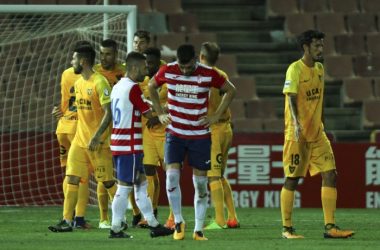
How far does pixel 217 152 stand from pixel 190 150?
5.24ft

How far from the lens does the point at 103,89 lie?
325 inches

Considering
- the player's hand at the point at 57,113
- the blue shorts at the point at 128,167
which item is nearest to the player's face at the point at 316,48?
the blue shorts at the point at 128,167

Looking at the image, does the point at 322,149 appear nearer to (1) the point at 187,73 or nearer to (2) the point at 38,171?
(1) the point at 187,73

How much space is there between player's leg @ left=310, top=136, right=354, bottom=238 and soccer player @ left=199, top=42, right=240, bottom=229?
1.24 metres

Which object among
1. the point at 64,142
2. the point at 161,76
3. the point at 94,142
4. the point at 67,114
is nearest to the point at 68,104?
the point at 67,114

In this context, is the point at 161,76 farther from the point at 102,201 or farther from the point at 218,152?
the point at 102,201

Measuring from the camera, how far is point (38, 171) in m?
12.5

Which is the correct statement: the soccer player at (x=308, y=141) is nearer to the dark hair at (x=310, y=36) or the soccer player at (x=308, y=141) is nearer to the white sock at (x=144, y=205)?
the dark hair at (x=310, y=36)

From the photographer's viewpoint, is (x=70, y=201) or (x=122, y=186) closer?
(x=122, y=186)

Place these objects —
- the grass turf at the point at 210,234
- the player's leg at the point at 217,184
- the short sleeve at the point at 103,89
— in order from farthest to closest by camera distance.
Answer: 1. the player's leg at the point at 217,184
2. the short sleeve at the point at 103,89
3. the grass turf at the point at 210,234

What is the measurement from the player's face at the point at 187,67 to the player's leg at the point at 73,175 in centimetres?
174

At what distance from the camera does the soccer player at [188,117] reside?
7.38m

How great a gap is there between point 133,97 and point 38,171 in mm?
5317

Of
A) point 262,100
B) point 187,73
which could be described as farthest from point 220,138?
point 262,100
